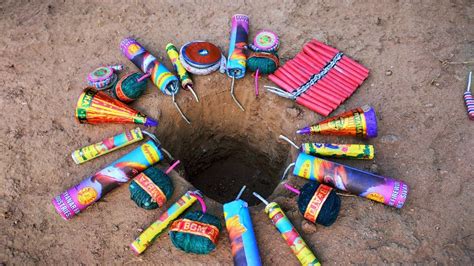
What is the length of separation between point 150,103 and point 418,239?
2.47m

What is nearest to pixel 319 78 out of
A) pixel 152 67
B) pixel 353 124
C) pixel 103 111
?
pixel 353 124

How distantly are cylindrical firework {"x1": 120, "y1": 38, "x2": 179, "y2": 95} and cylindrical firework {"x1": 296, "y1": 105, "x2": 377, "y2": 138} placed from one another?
1.30 meters

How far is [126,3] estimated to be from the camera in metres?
4.51

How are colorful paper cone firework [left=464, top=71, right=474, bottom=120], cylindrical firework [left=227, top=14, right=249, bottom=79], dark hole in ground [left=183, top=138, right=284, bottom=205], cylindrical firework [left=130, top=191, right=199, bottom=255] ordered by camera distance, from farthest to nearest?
dark hole in ground [left=183, top=138, right=284, bottom=205], cylindrical firework [left=227, top=14, right=249, bottom=79], colorful paper cone firework [left=464, top=71, right=474, bottom=120], cylindrical firework [left=130, top=191, right=199, bottom=255]

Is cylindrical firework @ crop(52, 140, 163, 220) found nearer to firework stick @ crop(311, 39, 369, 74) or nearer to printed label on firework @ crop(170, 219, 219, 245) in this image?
printed label on firework @ crop(170, 219, 219, 245)

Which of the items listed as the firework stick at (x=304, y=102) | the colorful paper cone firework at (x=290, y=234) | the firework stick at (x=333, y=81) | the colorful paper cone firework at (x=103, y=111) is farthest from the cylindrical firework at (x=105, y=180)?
the firework stick at (x=333, y=81)

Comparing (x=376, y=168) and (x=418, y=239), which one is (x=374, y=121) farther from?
(x=418, y=239)

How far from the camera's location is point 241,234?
9.46ft

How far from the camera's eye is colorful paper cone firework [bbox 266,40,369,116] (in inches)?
144

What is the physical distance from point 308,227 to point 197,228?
0.82 meters

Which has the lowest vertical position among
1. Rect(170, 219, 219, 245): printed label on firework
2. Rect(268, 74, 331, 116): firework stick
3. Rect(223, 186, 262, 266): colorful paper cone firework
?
Rect(223, 186, 262, 266): colorful paper cone firework

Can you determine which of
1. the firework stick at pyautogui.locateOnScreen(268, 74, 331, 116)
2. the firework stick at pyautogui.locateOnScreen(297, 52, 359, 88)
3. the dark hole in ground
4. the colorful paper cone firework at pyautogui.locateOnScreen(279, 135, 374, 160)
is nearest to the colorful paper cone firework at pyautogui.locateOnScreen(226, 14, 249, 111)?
the firework stick at pyautogui.locateOnScreen(268, 74, 331, 116)

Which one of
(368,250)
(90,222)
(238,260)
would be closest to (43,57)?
(90,222)

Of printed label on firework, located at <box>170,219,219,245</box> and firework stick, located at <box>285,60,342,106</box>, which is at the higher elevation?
firework stick, located at <box>285,60,342,106</box>
